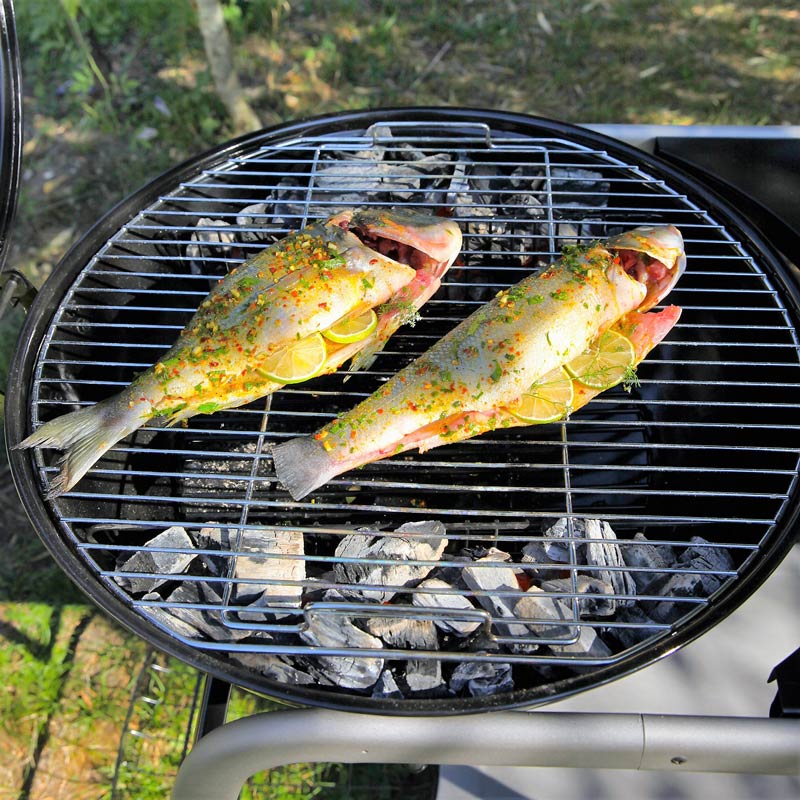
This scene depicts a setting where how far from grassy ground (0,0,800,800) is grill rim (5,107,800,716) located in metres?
2.17

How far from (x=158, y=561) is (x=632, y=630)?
1.66 m

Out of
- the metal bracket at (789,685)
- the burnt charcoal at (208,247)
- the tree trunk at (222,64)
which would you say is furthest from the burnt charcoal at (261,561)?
the tree trunk at (222,64)

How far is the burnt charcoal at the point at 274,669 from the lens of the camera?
7.49ft

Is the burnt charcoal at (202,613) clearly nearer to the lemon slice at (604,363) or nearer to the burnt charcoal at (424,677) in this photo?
the burnt charcoal at (424,677)

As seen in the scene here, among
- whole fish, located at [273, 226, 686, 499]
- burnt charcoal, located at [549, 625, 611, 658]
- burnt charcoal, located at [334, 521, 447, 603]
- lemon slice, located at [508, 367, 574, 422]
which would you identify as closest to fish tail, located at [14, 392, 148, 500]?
whole fish, located at [273, 226, 686, 499]

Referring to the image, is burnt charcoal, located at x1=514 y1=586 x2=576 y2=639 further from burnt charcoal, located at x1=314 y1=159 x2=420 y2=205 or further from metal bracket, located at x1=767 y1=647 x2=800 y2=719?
burnt charcoal, located at x1=314 y1=159 x2=420 y2=205

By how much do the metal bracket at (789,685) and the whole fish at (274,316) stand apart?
1817mm

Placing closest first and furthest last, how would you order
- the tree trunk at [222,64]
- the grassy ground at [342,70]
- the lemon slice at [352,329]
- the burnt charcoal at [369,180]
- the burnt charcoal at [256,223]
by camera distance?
the lemon slice at [352,329] < the burnt charcoal at [256,223] < the burnt charcoal at [369,180] < the tree trunk at [222,64] < the grassy ground at [342,70]

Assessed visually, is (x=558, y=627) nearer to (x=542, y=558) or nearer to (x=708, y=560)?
(x=542, y=558)

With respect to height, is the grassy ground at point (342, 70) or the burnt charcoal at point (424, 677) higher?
the grassy ground at point (342, 70)

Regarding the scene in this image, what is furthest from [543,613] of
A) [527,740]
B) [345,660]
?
[345,660]

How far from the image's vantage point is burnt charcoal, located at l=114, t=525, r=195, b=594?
8.18 feet

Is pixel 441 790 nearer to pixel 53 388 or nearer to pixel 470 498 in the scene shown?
pixel 470 498

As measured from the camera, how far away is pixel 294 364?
2.73 meters
